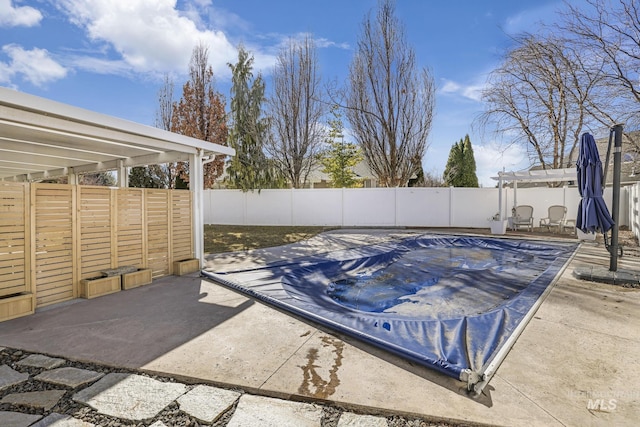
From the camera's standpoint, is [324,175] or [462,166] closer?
[462,166]

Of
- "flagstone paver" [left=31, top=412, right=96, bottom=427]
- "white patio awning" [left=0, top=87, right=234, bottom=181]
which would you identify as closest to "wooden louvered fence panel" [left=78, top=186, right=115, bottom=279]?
"white patio awning" [left=0, top=87, right=234, bottom=181]

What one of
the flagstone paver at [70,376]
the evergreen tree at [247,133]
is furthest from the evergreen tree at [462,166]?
the flagstone paver at [70,376]

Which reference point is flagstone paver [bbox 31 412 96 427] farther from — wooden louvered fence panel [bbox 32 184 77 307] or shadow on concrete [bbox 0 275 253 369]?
wooden louvered fence panel [bbox 32 184 77 307]

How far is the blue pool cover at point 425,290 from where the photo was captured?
2.96 metres

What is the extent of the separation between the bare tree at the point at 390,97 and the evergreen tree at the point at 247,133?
495cm

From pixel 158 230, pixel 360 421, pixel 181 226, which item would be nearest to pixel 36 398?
pixel 360 421

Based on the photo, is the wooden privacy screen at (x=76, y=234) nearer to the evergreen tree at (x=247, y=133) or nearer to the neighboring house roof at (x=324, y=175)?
the evergreen tree at (x=247, y=133)

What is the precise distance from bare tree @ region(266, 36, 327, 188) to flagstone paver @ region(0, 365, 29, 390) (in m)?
15.3

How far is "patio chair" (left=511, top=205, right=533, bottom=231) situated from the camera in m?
12.7

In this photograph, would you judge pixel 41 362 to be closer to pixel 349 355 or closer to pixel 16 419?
pixel 16 419

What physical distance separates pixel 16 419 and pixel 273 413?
5.40 feet

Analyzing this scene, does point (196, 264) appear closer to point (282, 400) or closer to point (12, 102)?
point (12, 102)

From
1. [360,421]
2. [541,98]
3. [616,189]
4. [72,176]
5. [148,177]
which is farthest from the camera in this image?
[148,177]

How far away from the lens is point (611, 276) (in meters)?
5.06
